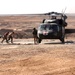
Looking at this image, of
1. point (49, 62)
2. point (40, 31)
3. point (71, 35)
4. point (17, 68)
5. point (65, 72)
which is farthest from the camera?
point (71, 35)

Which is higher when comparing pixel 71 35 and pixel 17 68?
pixel 17 68

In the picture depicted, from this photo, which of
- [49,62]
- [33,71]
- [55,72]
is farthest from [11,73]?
[49,62]

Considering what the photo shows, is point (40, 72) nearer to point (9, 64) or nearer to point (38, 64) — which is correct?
point (38, 64)

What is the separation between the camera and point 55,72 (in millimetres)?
11648

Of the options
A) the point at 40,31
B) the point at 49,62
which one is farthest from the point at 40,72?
the point at 40,31

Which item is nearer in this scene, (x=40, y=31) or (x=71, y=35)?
(x=40, y=31)

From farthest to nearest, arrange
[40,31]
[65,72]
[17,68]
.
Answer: [40,31] < [17,68] < [65,72]

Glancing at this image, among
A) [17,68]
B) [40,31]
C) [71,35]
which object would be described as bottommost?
[71,35]

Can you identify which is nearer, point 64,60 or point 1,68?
point 1,68

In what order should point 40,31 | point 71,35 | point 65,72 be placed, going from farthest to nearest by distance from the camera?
point 71,35 < point 40,31 < point 65,72

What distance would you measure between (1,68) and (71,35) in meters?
27.6

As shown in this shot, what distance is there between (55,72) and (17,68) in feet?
6.06

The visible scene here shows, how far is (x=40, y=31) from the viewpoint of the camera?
27438 millimetres

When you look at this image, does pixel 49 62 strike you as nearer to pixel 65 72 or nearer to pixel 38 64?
pixel 38 64
